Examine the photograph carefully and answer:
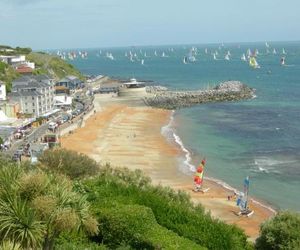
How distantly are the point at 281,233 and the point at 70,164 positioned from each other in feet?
44.7

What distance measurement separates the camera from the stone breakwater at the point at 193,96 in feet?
266

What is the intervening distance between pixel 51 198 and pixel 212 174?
30.5m

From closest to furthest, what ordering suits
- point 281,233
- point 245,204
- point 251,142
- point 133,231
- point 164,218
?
point 133,231 < point 164,218 < point 281,233 < point 245,204 < point 251,142

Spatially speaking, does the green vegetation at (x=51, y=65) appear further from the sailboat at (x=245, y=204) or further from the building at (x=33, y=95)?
the sailboat at (x=245, y=204)

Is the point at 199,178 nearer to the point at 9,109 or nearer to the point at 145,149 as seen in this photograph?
the point at 145,149

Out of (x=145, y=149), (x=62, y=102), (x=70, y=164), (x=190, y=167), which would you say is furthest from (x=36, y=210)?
(x=62, y=102)

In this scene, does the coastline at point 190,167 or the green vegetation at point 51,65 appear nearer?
the coastline at point 190,167

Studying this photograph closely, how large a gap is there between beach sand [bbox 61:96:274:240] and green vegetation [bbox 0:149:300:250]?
9.65m

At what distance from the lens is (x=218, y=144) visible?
166 feet

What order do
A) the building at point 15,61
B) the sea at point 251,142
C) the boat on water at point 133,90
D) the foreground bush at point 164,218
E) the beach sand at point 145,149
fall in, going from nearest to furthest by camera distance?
the foreground bush at point 164,218 < the beach sand at point 145,149 < the sea at point 251,142 < the building at point 15,61 < the boat on water at point 133,90

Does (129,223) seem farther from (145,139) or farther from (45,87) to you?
(45,87)

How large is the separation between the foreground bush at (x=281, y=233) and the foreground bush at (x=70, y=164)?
1220 cm

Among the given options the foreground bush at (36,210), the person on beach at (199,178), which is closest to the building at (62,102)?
the person on beach at (199,178)

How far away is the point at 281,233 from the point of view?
16516mm
